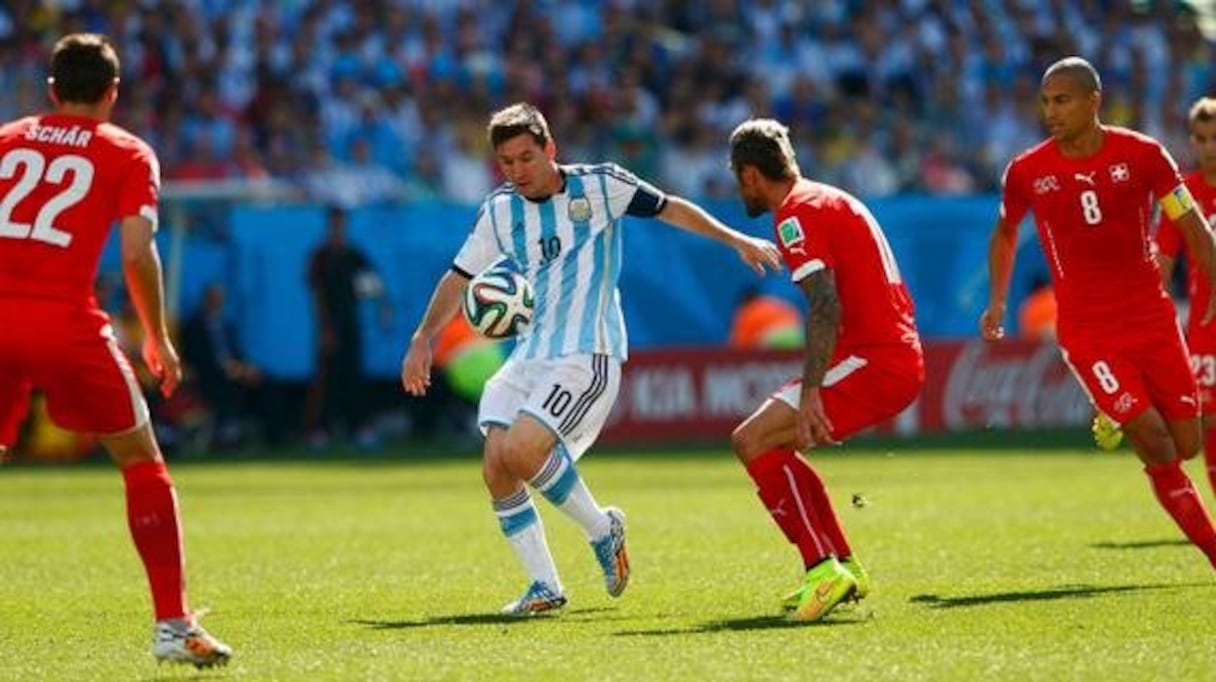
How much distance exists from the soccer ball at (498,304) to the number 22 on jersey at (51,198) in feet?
9.24

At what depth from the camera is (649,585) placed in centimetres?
1310

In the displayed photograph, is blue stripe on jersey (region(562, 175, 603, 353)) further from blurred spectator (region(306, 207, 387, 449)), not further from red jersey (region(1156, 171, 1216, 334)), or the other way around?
blurred spectator (region(306, 207, 387, 449))

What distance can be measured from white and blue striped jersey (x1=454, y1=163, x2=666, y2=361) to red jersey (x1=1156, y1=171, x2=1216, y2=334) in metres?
3.20

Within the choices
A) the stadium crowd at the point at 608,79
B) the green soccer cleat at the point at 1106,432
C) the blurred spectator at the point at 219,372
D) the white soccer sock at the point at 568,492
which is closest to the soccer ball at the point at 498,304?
the white soccer sock at the point at 568,492

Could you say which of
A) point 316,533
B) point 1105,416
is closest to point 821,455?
point 316,533

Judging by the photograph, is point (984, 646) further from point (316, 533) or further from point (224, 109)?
point (224, 109)

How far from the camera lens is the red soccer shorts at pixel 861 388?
11.4m

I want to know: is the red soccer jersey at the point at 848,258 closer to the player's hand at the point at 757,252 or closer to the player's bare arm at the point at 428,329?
the player's hand at the point at 757,252

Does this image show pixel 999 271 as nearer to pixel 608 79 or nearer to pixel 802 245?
pixel 802 245

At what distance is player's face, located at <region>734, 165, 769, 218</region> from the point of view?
11.3 meters

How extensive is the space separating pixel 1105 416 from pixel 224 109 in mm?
18117

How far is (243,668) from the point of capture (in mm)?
9836

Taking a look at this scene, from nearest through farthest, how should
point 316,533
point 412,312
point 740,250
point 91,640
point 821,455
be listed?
1. point 91,640
2. point 740,250
3. point 316,533
4. point 821,455
5. point 412,312

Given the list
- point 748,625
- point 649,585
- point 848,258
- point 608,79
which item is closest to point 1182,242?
point 848,258
